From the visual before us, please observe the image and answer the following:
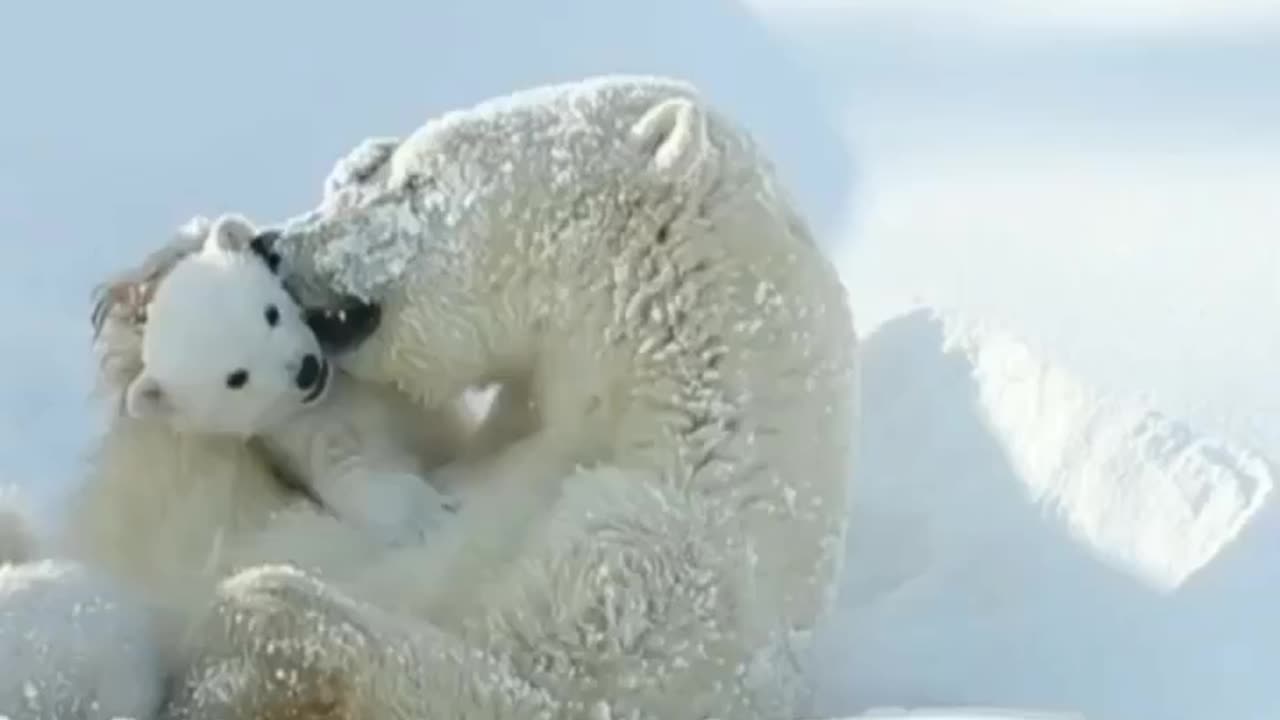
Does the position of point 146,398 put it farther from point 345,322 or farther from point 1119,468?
point 1119,468

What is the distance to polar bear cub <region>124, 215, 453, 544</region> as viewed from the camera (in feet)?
5.50

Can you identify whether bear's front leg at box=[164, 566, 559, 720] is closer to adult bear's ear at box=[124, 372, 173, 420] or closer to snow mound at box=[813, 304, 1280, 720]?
adult bear's ear at box=[124, 372, 173, 420]

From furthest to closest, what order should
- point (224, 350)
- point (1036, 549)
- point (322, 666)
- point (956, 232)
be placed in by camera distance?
1. point (956, 232)
2. point (1036, 549)
3. point (224, 350)
4. point (322, 666)

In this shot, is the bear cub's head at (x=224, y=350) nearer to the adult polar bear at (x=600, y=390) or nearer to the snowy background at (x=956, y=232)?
the adult polar bear at (x=600, y=390)

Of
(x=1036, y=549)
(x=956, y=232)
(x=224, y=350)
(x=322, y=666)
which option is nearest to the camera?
(x=322, y=666)

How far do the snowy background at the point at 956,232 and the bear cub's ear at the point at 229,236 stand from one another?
1.28 ft

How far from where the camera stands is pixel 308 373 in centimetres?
171

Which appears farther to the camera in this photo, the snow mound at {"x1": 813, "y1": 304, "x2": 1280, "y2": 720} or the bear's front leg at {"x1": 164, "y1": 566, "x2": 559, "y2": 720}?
the snow mound at {"x1": 813, "y1": 304, "x2": 1280, "y2": 720}

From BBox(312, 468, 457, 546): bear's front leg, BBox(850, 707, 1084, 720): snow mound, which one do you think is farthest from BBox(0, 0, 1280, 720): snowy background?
BBox(312, 468, 457, 546): bear's front leg

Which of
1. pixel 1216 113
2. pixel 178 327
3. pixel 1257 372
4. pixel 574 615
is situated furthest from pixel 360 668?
pixel 1216 113

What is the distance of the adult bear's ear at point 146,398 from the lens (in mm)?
1676

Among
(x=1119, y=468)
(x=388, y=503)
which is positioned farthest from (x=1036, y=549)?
(x=388, y=503)

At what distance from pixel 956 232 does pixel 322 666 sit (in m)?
1.18

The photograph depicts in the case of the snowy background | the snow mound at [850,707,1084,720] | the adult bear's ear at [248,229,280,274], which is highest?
the adult bear's ear at [248,229,280,274]
